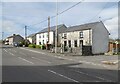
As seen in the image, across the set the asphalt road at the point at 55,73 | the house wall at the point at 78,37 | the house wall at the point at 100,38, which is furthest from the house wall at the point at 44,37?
the asphalt road at the point at 55,73

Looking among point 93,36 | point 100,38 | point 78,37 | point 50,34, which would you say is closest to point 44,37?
point 50,34

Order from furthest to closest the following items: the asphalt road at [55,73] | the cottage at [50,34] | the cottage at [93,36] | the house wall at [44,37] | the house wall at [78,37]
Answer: the house wall at [44,37], the cottage at [50,34], the house wall at [78,37], the cottage at [93,36], the asphalt road at [55,73]

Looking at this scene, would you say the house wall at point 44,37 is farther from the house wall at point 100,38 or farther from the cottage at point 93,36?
the house wall at point 100,38

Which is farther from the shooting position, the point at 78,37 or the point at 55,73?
the point at 78,37

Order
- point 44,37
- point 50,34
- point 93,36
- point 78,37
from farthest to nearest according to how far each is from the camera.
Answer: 1. point 44,37
2. point 50,34
3. point 78,37
4. point 93,36

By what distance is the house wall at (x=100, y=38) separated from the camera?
60638 millimetres

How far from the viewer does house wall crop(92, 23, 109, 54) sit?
199 feet

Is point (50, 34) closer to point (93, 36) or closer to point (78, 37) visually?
point (78, 37)

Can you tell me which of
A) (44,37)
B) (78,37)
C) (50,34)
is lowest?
(78,37)

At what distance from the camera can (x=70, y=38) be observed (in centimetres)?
6812

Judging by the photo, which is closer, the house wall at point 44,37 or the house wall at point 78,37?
the house wall at point 78,37

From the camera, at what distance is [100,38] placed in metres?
62.7

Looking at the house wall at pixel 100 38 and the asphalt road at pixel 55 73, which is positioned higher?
the house wall at pixel 100 38

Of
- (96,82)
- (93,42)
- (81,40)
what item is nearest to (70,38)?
(81,40)
